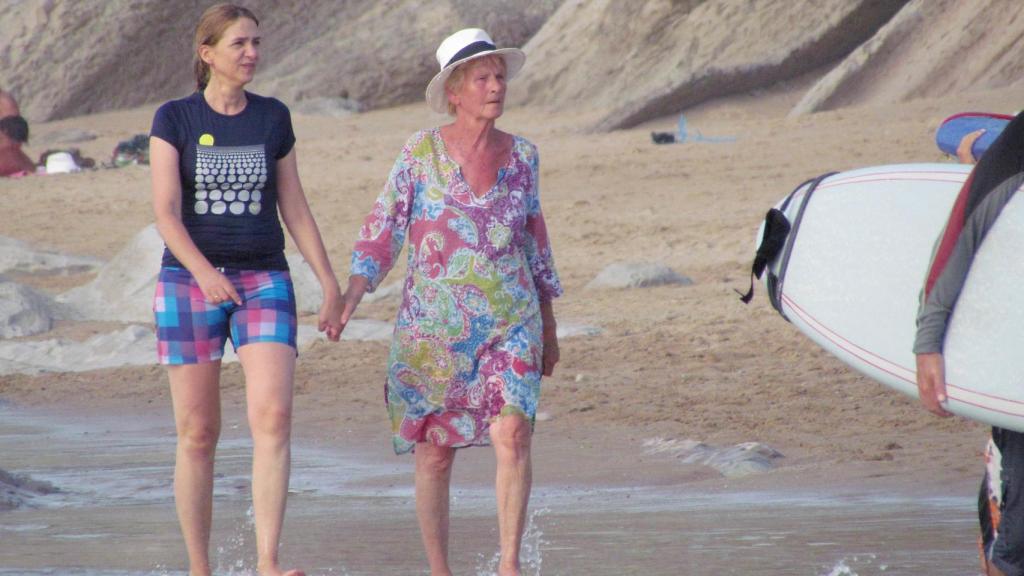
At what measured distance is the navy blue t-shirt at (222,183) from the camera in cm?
468

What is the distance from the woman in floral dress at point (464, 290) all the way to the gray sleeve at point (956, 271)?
1174 millimetres

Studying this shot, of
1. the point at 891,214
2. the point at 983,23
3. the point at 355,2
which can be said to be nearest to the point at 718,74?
the point at 983,23

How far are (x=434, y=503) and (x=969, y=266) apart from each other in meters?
1.69

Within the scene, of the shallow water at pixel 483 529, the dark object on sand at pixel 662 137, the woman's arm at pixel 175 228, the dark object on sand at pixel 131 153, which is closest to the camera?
the woman's arm at pixel 175 228

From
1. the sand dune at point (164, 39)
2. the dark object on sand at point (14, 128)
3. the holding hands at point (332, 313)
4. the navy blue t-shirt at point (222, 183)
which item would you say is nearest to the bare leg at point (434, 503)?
the holding hands at point (332, 313)

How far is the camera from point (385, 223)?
4.89m

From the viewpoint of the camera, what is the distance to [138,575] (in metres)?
5.26

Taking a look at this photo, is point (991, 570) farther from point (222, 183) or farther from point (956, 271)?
point (222, 183)

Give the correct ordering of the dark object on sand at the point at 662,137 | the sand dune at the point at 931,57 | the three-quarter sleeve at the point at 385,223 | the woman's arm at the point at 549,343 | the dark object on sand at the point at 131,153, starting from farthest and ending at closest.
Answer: the dark object on sand at the point at 131,153
the dark object on sand at the point at 662,137
the sand dune at the point at 931,57
the woman's arm at the point at 549,343
the three-quarter sleeve at the point at 385,223

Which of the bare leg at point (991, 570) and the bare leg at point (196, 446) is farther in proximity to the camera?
the bare leg at point (196, 446)

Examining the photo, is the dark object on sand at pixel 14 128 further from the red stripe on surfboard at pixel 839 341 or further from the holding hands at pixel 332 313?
the red stripe on surfboard at pixel 839 341

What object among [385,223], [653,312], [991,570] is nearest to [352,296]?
[385,223]

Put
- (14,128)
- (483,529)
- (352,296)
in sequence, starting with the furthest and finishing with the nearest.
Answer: (14,128), (483,529), (352,296)

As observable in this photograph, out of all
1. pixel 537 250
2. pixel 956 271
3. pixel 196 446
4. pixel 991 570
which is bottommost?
pixel 991 570
